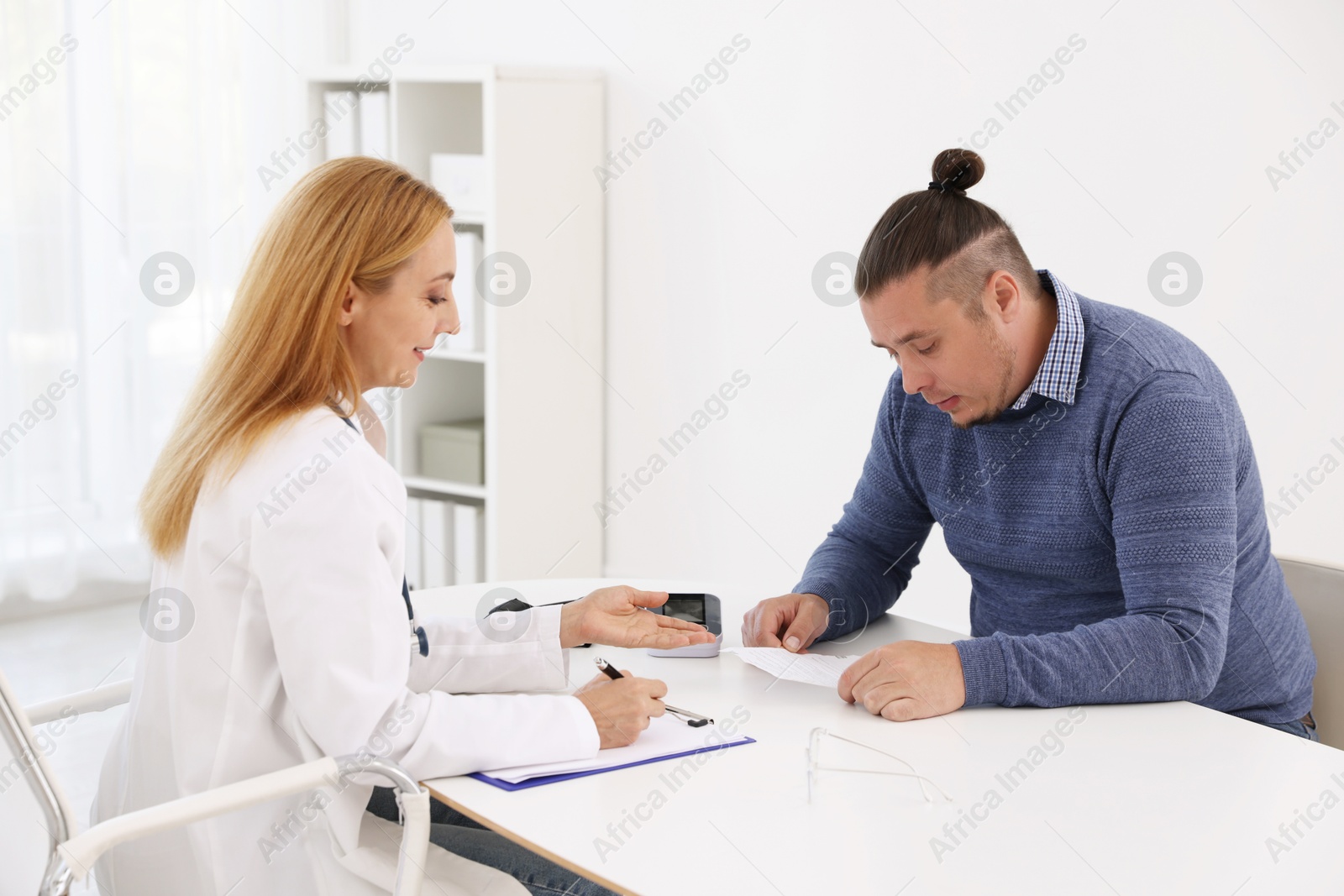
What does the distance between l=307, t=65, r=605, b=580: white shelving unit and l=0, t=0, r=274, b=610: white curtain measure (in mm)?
552

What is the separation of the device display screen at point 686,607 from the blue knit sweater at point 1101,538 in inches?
7.5

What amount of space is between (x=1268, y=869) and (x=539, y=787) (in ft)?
2.35

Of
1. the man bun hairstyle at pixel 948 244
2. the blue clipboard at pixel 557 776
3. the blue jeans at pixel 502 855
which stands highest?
the man bun hairstyle at pixel 948 244

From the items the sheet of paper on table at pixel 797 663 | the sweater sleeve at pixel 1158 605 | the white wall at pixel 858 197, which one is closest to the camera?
the sweater sleeve at pixel 1158 605

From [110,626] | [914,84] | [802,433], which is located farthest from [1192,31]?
[110,626]

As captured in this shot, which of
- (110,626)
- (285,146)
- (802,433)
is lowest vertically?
(110,626)

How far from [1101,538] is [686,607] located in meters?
0.59

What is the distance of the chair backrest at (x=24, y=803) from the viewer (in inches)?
47.1

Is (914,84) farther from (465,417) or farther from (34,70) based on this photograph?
(34,70)

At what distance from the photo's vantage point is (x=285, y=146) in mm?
4297

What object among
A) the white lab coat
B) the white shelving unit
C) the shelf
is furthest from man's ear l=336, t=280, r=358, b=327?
the shelf

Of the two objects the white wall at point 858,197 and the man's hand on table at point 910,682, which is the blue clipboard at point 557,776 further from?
the white wall at point 858,197

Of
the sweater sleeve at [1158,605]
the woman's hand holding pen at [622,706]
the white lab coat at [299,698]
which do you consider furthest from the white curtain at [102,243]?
the sweater sleeve at [1158,605]

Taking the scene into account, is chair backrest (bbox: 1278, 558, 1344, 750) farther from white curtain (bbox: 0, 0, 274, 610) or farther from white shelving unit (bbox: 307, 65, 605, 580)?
→ white curtain (bbox: 0, 0, 274, 610)
